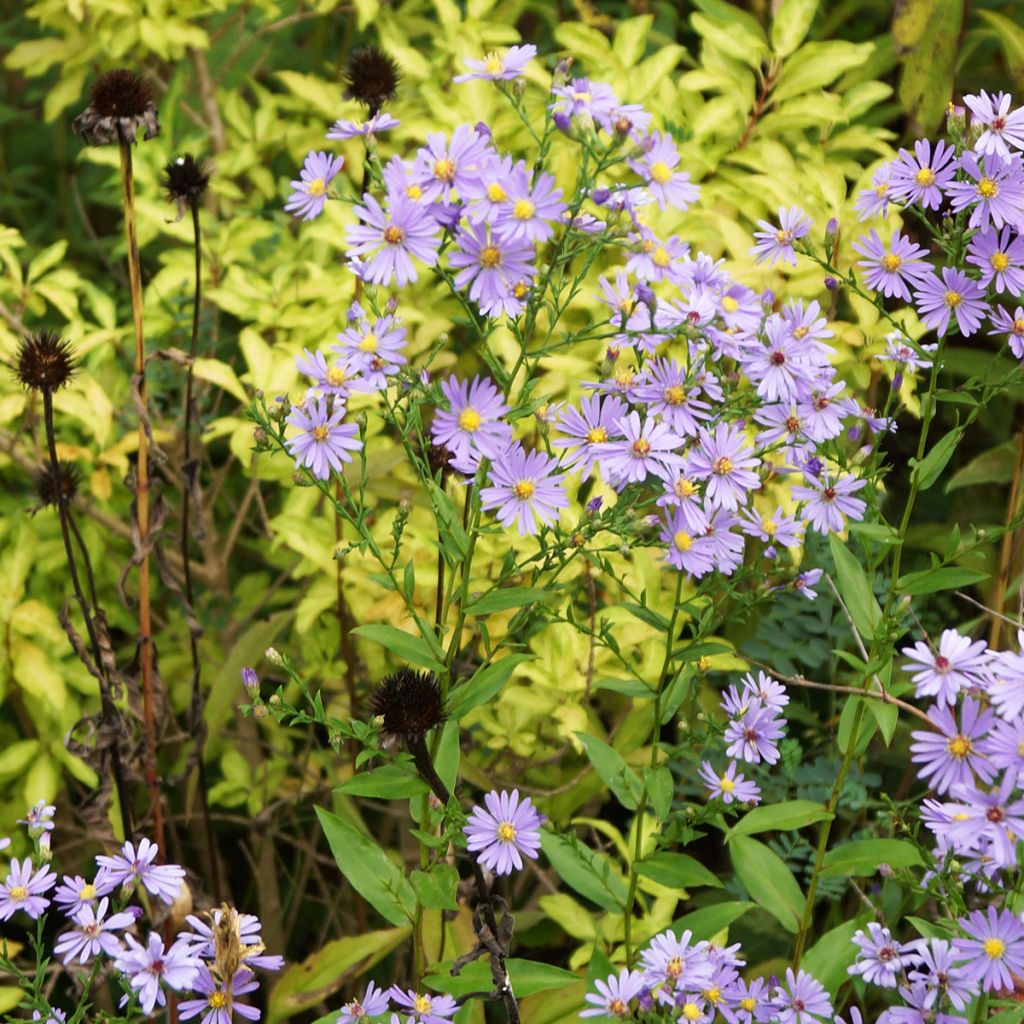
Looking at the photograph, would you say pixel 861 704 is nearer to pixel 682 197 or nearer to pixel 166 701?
pixel 682 197

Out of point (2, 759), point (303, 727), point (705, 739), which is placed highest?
point (705, 739)

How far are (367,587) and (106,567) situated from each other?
39 cm

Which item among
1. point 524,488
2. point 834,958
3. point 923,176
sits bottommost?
point 834,958

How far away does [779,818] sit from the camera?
1.10m

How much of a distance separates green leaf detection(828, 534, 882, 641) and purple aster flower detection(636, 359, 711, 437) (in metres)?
0.17

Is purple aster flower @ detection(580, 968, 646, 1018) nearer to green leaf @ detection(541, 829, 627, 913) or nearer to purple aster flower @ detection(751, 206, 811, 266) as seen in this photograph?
green leaf @ detection(541, 829, 627, 913)

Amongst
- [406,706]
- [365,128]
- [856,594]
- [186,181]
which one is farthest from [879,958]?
[186,181]

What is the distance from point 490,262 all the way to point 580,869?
0.55 m

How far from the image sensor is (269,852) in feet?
5.47

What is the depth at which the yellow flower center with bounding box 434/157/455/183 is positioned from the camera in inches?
35.9

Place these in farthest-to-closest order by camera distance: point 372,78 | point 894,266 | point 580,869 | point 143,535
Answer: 1. point 143,535
2. point 372,78
3. point 580,869
4. point 894,266

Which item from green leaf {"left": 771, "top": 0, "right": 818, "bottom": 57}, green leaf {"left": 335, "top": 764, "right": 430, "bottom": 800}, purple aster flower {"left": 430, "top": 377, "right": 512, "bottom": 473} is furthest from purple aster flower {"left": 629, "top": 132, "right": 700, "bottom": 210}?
green leaf {"left": 771, "top": 0, "right": 818, "bottom": 57}

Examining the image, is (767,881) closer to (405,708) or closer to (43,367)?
(405,708)

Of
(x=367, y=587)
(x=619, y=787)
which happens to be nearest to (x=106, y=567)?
(x=367, y=587)
